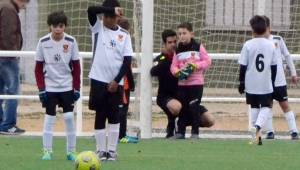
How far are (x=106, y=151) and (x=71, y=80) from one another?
2.94 feet

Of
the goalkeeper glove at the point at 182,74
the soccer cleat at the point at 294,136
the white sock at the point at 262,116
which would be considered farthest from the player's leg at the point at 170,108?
the soccer cleat at the point at 294,136

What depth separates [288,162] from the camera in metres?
11.8

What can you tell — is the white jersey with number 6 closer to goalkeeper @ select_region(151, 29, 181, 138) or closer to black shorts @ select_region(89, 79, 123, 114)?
goalkeeper @ select_region(151, 29, 181, 138)

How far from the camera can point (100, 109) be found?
1181 cm

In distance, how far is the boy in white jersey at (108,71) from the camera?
460 inches

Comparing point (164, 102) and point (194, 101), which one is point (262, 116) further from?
point (164, 102)

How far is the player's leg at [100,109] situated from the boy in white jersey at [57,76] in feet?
1.00

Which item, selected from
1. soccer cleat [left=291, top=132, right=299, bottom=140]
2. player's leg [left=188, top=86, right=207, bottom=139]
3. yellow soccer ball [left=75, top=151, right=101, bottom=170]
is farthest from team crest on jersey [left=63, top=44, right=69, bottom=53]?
soccer cleat [left=291, top=132, right=299, bottom=140]

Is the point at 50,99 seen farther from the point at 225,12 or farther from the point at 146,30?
the point at 225,12

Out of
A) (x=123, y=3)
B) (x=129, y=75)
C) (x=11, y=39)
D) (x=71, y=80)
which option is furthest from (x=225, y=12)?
(x=71, y=80)

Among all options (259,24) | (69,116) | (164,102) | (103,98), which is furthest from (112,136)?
(164,102)

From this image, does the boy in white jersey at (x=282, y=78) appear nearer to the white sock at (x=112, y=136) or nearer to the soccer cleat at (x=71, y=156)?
the white sock at (x=112, y=136)

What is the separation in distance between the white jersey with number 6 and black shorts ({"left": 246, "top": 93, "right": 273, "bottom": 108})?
0.06m

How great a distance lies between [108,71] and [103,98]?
303 millimetres
